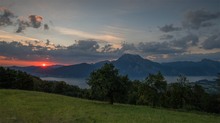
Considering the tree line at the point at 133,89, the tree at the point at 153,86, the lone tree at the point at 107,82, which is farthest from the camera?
the tree at the point at 153,86

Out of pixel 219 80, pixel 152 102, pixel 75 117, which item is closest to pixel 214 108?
pixel 219 80

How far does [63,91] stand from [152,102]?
72866mm

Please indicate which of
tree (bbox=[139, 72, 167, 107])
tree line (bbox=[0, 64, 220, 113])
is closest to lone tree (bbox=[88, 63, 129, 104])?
tree line (bbox=[0, 64, 220, 113])

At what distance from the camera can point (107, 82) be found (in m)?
57.5

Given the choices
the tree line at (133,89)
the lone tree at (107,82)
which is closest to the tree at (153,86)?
the tree line at (133,89)

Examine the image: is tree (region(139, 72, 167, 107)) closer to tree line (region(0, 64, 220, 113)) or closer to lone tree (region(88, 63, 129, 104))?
tree line (region(0, 64, 220, 113))

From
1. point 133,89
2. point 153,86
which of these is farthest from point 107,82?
point 133,89

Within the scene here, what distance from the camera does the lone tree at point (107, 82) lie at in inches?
2265

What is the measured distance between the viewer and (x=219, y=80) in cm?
10838

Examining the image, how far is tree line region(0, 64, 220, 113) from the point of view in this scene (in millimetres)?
59000

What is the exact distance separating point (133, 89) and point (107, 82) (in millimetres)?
51371

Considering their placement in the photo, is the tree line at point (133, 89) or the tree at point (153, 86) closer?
the tree line at point (133, 89)

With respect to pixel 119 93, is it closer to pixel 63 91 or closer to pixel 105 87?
pixel 105 87

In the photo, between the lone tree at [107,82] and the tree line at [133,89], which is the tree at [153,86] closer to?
the tree line at [133,89]
